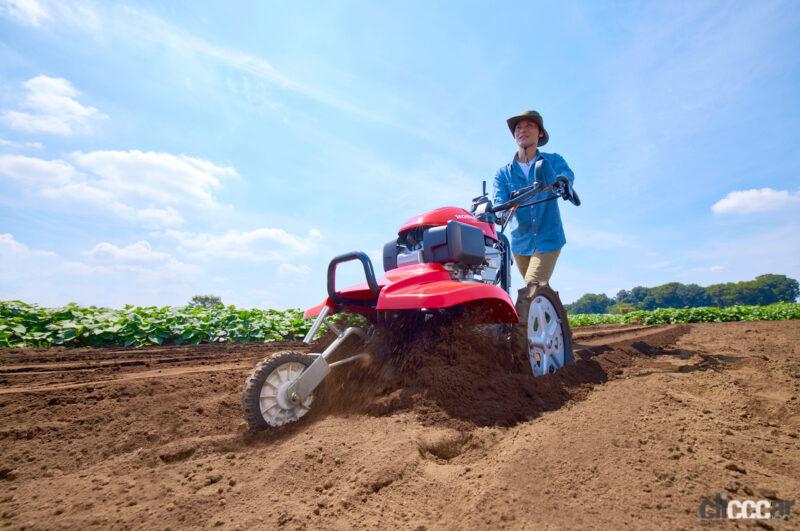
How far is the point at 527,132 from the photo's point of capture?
5.07 metres

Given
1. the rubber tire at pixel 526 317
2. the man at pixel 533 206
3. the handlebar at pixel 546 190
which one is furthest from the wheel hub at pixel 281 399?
the man at pixel 533 206

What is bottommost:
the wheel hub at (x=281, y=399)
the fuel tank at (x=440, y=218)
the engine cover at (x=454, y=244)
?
the wheel hub at (x=281, y=399)

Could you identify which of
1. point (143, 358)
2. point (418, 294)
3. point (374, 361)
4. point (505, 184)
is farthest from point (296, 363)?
point (143, 358)

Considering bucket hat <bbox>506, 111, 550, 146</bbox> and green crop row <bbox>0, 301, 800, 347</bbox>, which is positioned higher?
bucket hat <bbox>506, 111, 550, 146</bbox>

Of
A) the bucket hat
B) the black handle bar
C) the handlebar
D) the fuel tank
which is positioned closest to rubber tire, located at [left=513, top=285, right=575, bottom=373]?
the fuel tank

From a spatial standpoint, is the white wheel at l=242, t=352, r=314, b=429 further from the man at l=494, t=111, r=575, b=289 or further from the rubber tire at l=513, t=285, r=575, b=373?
the man at l=494, t=111, r=575, b=289

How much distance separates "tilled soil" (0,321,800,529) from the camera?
166cm

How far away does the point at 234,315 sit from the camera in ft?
34.7

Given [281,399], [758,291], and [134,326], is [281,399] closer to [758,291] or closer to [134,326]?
[134,326]

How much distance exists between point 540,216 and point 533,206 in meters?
0.15

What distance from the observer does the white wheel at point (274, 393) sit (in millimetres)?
2637

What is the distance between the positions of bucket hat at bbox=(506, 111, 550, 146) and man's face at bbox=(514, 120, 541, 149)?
5 cm

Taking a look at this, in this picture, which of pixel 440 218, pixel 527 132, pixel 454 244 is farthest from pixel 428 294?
pixel 527 132

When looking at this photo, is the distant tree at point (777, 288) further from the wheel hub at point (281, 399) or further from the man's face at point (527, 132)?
the wheel hub at point (281, 399)
